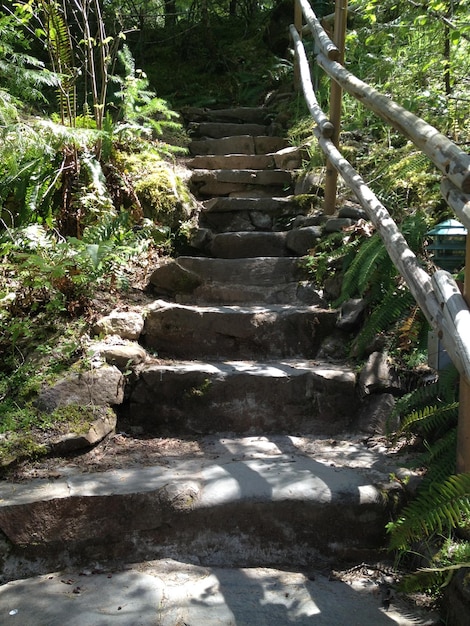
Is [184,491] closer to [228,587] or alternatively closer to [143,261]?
[228,587]

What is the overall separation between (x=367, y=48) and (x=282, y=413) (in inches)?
215

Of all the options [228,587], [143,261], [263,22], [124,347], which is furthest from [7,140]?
[263,22]

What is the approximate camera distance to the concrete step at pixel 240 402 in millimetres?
3352

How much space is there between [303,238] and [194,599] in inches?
129

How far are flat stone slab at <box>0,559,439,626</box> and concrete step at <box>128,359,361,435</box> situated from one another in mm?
1086

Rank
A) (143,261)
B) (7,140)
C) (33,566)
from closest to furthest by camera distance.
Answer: (33,566) → (7,140) → (143,261)

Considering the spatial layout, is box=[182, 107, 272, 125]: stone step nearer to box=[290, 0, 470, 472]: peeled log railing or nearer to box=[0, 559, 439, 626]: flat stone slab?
box=[290, 0, 470, 472]: peeled log railing

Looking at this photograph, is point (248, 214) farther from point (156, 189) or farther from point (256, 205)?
point (156, 189)

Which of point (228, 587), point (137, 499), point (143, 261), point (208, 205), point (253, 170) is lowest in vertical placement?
point (228, 587)

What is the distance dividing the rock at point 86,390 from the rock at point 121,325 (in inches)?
14.0

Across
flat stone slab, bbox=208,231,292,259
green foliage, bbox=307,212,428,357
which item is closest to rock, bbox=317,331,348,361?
green foliage, bbox=307,212,428,357

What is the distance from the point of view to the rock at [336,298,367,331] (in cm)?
379

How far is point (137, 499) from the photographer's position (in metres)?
2.42

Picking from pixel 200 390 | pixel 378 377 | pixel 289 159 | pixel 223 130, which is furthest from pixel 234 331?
pixel 223 130
